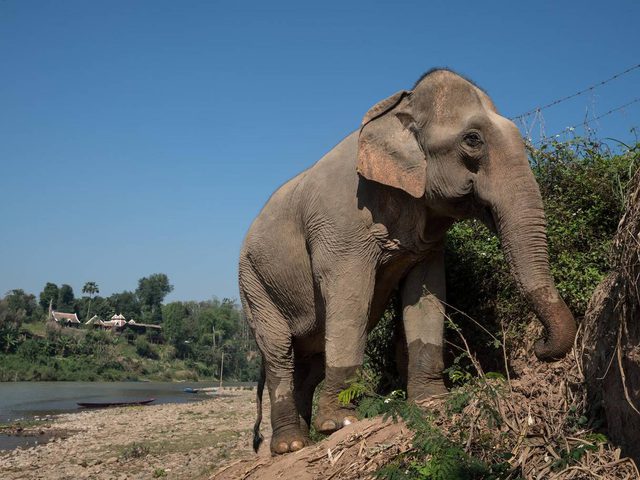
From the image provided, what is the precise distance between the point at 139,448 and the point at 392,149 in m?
16.3

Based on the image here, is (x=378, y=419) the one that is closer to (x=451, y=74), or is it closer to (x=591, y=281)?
(x=591, y=281)

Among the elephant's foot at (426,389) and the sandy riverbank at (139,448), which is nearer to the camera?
the elephant's foot at (426,389)

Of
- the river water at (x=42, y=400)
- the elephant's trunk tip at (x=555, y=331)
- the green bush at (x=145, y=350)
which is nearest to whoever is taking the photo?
the elephant's trunk tip at (x=555, y=331)

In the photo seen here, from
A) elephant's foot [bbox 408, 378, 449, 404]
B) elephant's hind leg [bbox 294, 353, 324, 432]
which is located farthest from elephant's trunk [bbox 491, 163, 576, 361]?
elephant's hind leg [bbox 294, 353, 324, 432]

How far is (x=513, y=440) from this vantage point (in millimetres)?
4199

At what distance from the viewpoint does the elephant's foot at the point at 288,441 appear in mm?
6891

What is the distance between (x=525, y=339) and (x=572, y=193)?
1543 millimetres

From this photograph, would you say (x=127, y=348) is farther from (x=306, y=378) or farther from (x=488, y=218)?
(x=488, y=218)

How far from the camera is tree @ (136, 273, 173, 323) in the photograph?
152625mm

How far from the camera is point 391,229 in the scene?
20.9 ft

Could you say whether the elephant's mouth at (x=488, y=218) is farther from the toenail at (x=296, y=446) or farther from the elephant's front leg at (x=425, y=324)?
the toenail at (x=296, y=446)

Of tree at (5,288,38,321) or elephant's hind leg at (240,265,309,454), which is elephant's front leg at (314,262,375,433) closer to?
elephant's hind leg at (240,265,309,454)

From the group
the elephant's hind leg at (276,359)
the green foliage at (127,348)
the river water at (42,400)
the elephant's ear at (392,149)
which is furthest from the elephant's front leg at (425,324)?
the green foliage at (127,348)

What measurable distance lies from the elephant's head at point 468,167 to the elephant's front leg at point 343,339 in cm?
97
